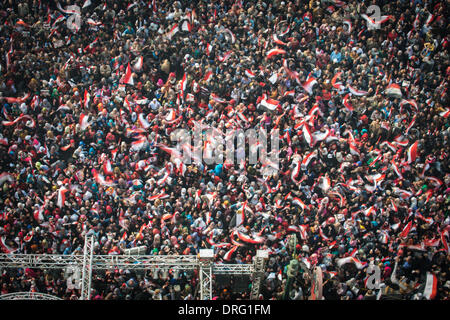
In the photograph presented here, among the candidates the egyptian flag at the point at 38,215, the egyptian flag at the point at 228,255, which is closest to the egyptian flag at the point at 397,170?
the egyptian flag at the point at 228,255

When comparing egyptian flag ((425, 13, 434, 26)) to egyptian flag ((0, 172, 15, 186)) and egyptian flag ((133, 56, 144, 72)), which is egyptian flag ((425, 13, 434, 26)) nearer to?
egyptian flag ((133, 56, 144, 72))

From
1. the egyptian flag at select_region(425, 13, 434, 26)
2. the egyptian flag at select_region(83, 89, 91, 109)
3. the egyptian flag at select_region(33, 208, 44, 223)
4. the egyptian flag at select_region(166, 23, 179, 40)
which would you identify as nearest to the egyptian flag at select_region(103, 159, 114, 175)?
the egyptian flag at select_region(33, 208, 44, 223)

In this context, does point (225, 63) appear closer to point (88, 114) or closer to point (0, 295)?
point (88, 114)

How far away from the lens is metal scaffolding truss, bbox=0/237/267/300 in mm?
16359

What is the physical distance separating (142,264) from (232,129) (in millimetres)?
5160

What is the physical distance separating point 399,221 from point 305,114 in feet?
13.6

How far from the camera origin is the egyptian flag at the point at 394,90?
20750mm

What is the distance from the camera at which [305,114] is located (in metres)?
20.4

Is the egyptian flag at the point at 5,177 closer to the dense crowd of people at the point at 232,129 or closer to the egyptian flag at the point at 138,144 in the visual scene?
the dense crowd of people at the point at 232,129

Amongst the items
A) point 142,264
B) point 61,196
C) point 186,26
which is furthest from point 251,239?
point 186,26

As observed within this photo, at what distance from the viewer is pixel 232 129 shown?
65.5ft

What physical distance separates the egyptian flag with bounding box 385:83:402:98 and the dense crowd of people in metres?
0.07
